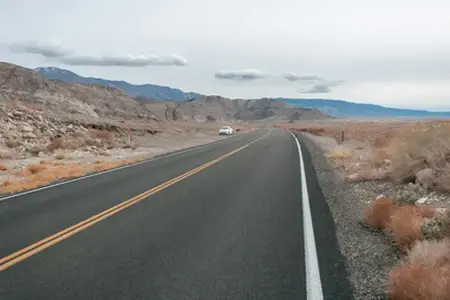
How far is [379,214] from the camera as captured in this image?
9.02 meters

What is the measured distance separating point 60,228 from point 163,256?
268 cm

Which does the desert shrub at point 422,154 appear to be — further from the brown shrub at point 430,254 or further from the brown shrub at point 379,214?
the brown shrub at point 430,254

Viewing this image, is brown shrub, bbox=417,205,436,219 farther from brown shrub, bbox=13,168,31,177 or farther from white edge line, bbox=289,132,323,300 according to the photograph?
brown shrub, bbox=13,168,31,177

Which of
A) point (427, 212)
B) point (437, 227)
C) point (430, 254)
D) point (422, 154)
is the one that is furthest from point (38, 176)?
point (430, 254)

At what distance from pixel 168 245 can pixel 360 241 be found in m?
3.08

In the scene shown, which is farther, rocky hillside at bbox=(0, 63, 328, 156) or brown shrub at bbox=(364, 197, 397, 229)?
rocky hillside at bbox=(0, 63, 328, 156)

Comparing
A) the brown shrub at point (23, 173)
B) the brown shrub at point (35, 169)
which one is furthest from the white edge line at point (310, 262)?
the brown shrub at point (35, 169)

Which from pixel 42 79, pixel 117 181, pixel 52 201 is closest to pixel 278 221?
pixel 52 201

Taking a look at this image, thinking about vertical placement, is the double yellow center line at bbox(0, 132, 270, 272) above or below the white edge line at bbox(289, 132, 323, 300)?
below

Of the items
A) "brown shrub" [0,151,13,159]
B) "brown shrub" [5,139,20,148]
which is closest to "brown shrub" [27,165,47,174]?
"brown shrub" [0,151,13,159]

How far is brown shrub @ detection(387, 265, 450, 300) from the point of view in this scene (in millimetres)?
4676

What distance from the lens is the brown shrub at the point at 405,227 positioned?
7254mm

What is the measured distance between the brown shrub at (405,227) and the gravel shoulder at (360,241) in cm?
18

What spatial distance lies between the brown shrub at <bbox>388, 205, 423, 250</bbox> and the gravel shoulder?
0.60 feet
